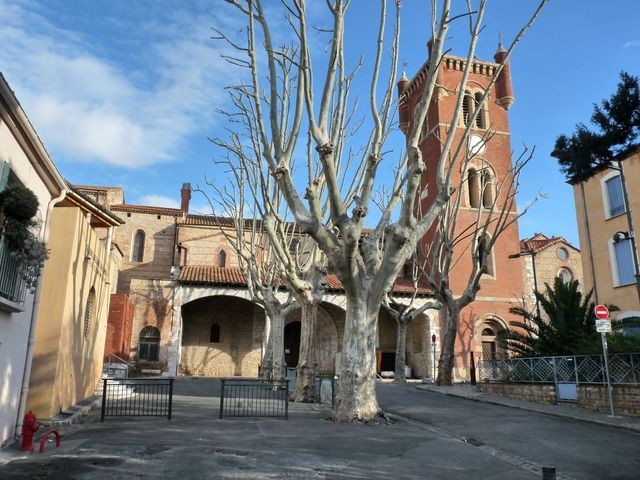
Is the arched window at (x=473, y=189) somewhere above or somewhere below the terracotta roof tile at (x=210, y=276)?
above

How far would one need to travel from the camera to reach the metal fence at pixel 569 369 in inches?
466

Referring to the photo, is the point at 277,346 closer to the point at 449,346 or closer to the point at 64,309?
the point at 449,346

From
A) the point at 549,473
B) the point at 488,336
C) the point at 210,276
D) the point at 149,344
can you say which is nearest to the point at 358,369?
the point at 549,473

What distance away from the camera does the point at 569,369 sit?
1395cm

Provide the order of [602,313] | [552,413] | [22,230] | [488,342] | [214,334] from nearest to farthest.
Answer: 1. [22,230]
2. [602,313]
3. [552,413]
4. [488,342]
5. [214,334]

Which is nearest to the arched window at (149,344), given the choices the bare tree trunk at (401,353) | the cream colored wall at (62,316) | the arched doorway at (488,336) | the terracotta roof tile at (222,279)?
the terracotta roof tile at (222,279)

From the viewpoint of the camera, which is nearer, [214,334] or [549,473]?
[549,473]

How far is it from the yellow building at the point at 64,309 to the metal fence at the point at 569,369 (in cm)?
1210

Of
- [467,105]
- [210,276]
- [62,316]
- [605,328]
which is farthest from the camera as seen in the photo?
[467,105]

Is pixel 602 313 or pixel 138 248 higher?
pixel 138 248

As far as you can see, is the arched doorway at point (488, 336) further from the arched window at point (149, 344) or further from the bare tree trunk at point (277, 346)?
the arched window at point (149, 344)

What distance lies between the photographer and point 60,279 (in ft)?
35.1

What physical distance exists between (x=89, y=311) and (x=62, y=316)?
391cm

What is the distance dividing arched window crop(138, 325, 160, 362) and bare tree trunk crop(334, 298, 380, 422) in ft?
67.4
